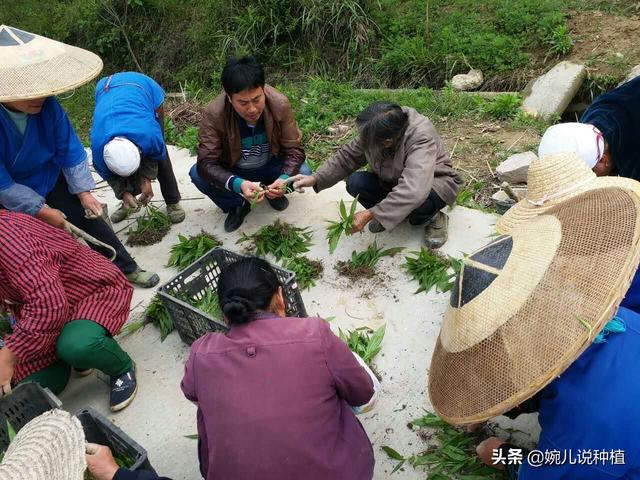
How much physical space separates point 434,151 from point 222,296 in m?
2.00

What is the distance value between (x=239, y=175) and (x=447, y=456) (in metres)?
2.65

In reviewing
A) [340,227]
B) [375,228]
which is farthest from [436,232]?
[340,227]

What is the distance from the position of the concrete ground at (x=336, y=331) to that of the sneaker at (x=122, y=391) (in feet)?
0.17

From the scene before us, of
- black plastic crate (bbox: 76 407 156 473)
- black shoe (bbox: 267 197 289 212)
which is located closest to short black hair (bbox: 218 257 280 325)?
black plastic crate (bbox: 76 407 156 473)

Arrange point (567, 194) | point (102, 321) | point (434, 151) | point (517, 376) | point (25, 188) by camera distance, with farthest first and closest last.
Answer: point (434, 151) < point (25, 188) < point (102, 321) < point (567, 194) < point (517, 376)

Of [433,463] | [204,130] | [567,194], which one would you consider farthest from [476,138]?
[433,463]

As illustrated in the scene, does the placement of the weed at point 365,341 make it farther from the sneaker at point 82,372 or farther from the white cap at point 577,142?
the sneaker at point 82,372

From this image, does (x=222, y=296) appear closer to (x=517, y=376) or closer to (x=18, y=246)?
(x=517, y=376)

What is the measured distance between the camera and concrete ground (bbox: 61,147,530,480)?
103 inches

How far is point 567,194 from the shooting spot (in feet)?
6.50

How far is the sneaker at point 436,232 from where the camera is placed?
3.61 m

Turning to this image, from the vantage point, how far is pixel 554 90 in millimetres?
5445

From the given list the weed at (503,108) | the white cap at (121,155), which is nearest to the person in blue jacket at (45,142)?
the white cap at (121,155)

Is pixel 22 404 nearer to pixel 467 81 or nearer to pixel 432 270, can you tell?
pixel 432 270
